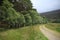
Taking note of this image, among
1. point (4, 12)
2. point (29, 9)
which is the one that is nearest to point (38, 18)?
point (29, 9)

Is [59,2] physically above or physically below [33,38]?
above

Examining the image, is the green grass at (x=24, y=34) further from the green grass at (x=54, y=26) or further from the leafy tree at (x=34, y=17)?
the green grass at (x=54, y=26)

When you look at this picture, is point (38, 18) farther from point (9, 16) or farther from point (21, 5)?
point (9, 16)

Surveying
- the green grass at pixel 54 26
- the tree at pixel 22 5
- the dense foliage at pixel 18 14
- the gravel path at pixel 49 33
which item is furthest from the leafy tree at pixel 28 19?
the green grass at pixel 54 26

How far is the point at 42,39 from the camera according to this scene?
9.47 feet

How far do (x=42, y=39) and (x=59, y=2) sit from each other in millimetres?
834

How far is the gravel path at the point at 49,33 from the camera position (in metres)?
2.94

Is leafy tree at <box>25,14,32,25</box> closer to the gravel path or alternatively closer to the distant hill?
the gravel path

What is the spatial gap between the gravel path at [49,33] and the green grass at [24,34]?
0.07 meters

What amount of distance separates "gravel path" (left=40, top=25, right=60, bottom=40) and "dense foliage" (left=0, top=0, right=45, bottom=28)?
14 cm

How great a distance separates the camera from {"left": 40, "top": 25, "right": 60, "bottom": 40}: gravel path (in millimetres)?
2939

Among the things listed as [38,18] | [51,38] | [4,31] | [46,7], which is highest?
[46,7]

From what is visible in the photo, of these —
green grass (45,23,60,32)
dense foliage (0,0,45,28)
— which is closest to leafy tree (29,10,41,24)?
dense foliage (0,0,45,28)

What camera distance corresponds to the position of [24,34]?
2.64 m
